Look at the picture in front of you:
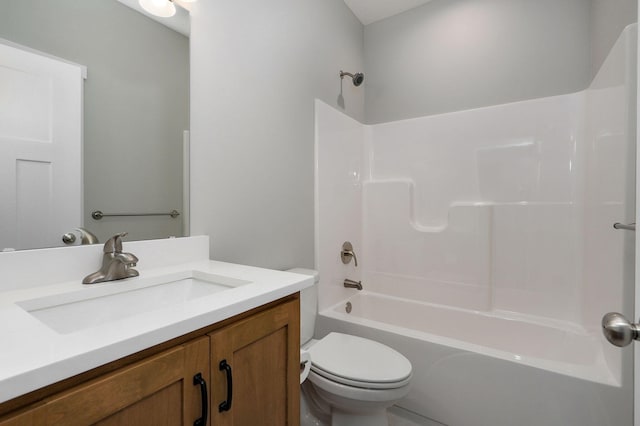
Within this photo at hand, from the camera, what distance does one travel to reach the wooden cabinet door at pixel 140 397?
1.38 ft

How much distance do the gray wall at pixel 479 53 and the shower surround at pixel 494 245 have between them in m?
0.13

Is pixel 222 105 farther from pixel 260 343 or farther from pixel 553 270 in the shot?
pixel 553 270

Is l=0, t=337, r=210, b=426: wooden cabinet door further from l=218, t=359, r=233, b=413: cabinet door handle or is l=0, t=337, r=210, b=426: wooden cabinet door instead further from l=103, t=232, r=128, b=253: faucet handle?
l=103, t=232, r=128, b=253: faucet handle

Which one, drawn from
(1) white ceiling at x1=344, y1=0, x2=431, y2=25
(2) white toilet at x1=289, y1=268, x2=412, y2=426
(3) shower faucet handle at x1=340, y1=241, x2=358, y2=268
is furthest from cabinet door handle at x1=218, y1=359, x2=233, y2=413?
(1) white ceiling at x1=344, y1=0, x2=431, y2=25

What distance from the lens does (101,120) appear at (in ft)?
3.23

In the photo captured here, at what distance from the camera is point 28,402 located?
1.30 ft

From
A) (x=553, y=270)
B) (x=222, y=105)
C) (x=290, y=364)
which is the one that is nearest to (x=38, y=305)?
(x=290, y=364)

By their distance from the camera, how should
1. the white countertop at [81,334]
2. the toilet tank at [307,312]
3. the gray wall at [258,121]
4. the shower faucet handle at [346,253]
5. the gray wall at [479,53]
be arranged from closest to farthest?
the white countertop at [81,334] < the gray wall at [258,121] < the toilet tank at [307,312] < the gray wall at [479,53] < the shower faucet handle at [346,253]

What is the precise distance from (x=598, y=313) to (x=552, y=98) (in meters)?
1.27

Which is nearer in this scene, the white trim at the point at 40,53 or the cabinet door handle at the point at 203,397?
the cabinet door handle at the point at 203,397

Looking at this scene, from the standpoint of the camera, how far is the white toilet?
1.18 meters

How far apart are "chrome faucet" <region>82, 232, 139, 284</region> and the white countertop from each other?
0.03 metres

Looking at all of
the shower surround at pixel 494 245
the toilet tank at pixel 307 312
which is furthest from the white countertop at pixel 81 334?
the shower surround at pixel 494 245

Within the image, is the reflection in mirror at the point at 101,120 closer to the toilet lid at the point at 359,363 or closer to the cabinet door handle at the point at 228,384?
the cabinet door handle at the point at 228,384
